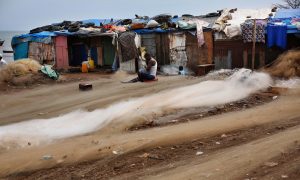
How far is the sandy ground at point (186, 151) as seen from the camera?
20.4 feet

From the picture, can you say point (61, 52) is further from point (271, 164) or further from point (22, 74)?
point (271, 164)

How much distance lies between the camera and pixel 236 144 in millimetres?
7410

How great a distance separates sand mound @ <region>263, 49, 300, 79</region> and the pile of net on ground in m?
9.76

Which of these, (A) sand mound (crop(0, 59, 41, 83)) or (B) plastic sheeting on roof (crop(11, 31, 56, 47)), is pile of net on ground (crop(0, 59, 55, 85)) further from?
(B) plastic sheeting on roof (crop(11, 31, 56, 47))

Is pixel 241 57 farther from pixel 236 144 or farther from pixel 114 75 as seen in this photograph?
pixel 236 144

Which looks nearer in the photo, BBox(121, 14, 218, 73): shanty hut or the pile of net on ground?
the pile of net on ground

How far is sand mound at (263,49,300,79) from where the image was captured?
47.5 feet

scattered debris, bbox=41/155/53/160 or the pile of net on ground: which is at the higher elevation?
scattered debris, bbox=41/155/53/160

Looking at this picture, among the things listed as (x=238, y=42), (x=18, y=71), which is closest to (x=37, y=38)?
(x=18, y=71)

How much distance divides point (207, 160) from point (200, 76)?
37.5ft

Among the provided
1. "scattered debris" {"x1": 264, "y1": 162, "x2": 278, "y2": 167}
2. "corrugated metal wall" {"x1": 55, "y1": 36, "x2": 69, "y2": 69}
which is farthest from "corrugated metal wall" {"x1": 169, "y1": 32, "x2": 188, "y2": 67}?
"scattered debris" {"x1": 264, "y1": 162, "x2": 278, "y2": 167}

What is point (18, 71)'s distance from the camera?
18594 mm

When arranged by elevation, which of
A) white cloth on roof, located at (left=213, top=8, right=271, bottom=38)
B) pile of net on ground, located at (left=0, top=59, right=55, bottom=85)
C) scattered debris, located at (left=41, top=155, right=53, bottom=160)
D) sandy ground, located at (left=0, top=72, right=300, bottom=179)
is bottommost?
pile of net on ground, located at (left=0, top=59, right=55, bottom=85)

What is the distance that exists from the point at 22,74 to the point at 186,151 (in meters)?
13.0
